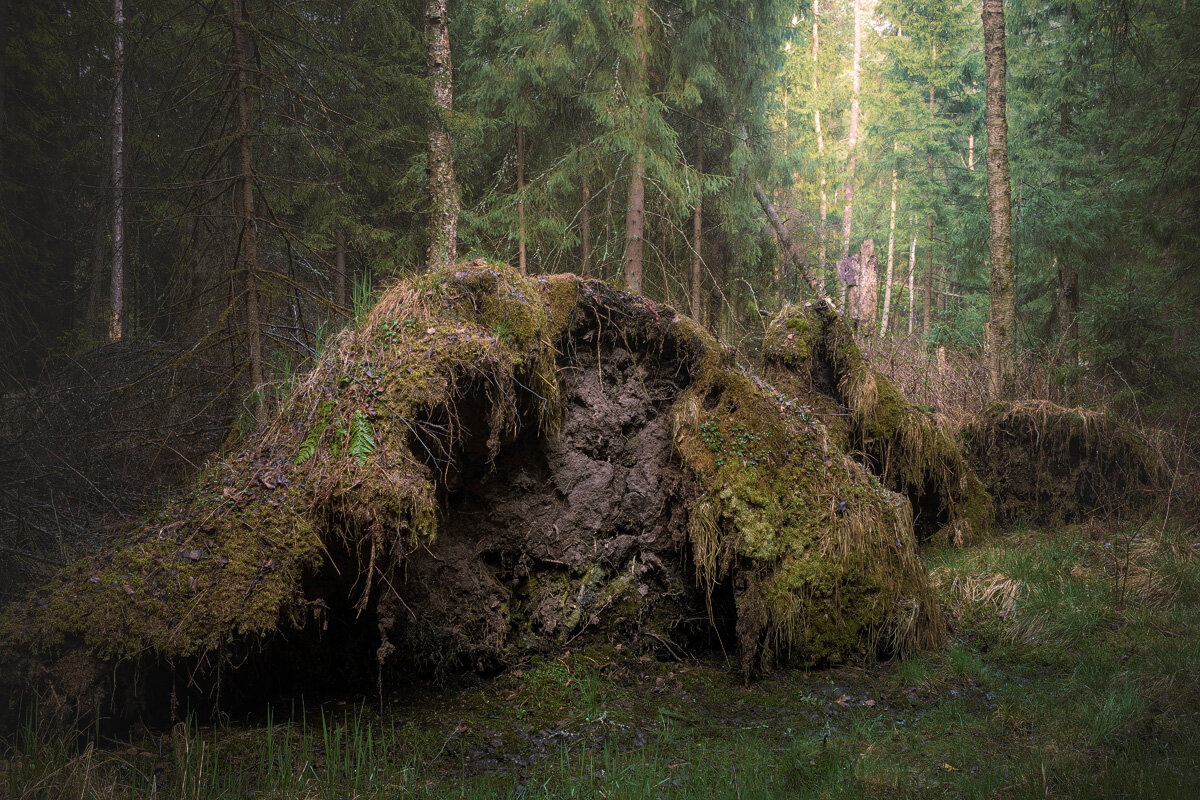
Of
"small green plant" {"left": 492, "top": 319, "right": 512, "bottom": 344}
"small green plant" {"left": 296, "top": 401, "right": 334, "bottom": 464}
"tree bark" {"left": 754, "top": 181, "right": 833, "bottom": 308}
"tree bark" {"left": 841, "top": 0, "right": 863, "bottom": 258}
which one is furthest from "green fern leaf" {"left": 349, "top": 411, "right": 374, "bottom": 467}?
"tree bark" {"left": 841, "top": 0, "right": 863, "bottom": 258}

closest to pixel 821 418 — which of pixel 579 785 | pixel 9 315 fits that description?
pixel 579 785

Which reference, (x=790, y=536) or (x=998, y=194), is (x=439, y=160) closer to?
(x=790, y=536)

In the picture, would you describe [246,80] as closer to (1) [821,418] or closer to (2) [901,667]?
(1) [821,418]

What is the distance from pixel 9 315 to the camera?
16.0 ft

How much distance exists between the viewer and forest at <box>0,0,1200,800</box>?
11.0 ft

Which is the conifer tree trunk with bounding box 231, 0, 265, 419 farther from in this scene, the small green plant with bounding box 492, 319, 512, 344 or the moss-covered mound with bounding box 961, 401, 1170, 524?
the moss-covered mound with bounding box 961, 401, 1170, 524

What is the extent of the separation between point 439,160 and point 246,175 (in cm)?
465

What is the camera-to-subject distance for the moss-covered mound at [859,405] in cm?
697

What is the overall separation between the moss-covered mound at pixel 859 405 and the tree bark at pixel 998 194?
343 cm

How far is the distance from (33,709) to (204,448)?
110 inches

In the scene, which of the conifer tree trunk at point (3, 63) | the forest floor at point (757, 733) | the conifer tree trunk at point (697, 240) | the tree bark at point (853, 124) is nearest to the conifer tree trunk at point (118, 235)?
the conifer tree trunk at point (3, 63)

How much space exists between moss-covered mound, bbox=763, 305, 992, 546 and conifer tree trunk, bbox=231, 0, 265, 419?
496cm

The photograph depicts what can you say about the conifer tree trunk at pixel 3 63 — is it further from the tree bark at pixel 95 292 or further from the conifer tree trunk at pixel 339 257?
the conifer tree trunk at pixel 339 257

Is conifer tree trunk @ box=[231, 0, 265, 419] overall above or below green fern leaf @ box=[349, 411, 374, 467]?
above
